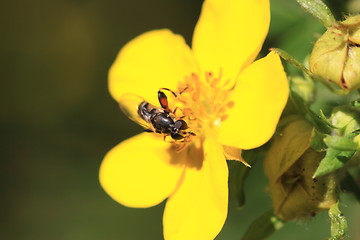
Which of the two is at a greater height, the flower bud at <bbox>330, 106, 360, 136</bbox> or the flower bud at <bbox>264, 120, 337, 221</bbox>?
the flower bud at <bbox>330, 106, 360, 136</bbox>

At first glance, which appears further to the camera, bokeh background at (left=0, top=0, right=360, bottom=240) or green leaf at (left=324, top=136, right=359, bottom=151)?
bokeh background at (left=0, top=0, right=360, bottom=240)

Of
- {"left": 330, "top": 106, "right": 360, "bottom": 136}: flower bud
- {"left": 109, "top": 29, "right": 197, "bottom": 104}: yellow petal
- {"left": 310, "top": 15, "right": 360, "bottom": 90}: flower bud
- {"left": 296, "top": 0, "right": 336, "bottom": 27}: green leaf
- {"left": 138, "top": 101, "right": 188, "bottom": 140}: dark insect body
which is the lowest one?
{"left": 330, "top": 106, "right": 360, "bottom": 136}: flower bud

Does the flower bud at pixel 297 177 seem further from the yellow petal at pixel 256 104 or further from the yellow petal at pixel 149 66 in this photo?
the yellow petal at pixel 149 66

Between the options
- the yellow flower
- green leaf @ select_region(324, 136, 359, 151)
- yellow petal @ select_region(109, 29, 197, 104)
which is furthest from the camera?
yellow petal @ select_region(109, 29, 197, 104)

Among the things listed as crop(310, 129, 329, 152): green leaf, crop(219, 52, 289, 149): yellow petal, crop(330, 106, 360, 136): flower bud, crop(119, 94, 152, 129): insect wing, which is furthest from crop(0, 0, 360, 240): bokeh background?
crop(310, 129, 329, 152): green leaf

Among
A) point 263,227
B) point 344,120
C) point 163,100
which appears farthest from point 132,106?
point 344,120

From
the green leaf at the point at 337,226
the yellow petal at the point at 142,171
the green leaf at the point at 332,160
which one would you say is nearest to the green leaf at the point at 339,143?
the green leaf at the point at 332,160

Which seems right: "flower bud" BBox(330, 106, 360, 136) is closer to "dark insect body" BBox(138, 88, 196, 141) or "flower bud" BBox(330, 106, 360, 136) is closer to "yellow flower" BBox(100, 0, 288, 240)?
"yellow flower" BBox(100, 0, 288, 240)
